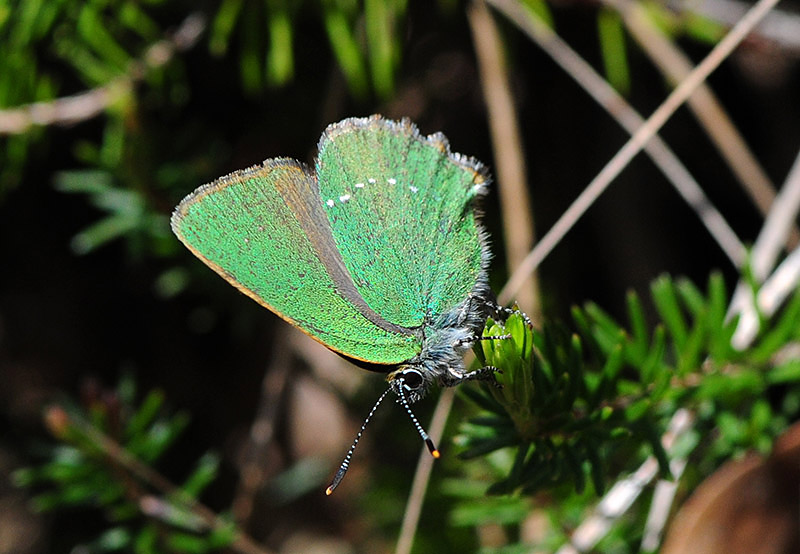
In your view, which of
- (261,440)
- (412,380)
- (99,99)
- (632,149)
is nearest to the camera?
(412,380)

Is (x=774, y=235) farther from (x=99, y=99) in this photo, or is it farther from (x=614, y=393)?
(x=99, y=99)

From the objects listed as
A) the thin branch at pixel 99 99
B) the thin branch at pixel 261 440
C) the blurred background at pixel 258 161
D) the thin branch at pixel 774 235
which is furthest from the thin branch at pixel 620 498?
the thin branch at pixel 99 99

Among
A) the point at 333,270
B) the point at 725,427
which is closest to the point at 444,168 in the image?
the point at 333,270

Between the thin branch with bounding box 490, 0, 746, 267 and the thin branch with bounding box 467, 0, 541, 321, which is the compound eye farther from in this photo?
the thin branch with bounding box 490, 0, 746, 267

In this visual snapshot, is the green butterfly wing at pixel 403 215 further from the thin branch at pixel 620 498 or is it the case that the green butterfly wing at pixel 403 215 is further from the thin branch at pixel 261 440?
the thin branch at pixel 261 440

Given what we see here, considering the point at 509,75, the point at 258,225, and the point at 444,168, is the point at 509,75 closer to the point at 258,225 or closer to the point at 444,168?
the point at 444,168

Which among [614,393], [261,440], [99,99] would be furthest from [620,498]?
[99,99]

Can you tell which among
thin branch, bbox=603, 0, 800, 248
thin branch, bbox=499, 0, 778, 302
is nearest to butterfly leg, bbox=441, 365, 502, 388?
thin branch, bbox=499, 0, 778, 302
